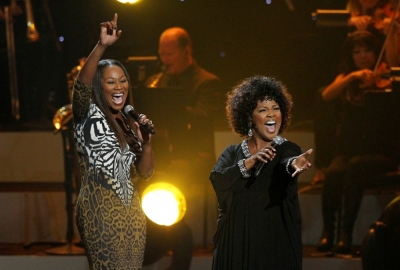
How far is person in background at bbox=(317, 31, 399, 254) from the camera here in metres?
5.81

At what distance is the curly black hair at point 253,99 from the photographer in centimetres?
372

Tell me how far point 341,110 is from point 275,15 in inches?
44.5

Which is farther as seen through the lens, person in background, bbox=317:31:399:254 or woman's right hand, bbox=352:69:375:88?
woman's right hand, bbox=352:69:375:88

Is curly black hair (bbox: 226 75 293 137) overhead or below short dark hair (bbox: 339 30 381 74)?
below

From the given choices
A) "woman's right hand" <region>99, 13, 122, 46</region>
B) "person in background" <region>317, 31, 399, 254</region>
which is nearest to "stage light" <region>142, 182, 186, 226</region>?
"person in background" <region>317, 31, 399, 254</region>

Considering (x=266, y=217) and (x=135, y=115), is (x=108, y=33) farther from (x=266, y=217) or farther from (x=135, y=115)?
(x=266, y=217)

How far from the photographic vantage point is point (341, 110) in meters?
6.09

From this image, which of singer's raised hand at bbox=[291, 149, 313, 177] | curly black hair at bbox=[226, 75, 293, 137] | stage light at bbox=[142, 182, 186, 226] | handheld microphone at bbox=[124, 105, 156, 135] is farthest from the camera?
stage light at bbox=[142, 182, 186, 226]

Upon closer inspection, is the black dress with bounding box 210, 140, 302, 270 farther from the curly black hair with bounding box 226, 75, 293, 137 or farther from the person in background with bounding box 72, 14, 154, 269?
the person in background with bounding box 72, 14, 154, 269

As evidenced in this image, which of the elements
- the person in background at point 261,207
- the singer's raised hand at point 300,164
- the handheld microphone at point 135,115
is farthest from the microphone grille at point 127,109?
the singer's raised hand at point 300,164

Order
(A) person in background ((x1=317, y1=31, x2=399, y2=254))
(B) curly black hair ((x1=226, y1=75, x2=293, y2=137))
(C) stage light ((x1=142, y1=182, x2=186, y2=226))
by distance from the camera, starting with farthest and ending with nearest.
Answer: (A) person in background ((x1=317, y1=31, x2=399, y2=254)), (C) stage light ((x1=142, y1=182, x2=186, y2=226)), (B) curly black hair ((x1=226, y1=75, x2=293, y2=137))

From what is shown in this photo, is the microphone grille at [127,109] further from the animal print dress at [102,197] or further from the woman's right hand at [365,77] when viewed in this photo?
the woman's right hand at [365,77]

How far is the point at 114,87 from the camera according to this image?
12.0ft

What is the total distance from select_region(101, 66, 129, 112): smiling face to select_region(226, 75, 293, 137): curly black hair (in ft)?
2.00
